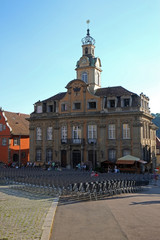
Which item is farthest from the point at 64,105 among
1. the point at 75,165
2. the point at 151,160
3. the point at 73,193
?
the point at 73,193

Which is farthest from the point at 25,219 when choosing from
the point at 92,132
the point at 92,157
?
the point at 92,132

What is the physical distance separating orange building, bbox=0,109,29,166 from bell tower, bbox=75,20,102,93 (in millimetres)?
16280

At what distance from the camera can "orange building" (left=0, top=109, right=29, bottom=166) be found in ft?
170

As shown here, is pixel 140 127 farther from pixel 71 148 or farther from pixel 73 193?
pixel 73 193

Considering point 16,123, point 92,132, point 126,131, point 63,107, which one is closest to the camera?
point 126,131

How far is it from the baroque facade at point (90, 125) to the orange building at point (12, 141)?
5.97 meters

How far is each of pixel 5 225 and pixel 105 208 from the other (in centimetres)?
513

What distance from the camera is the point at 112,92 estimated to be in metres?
45.9

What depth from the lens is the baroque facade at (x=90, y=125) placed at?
41.5m

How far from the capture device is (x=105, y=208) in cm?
1269

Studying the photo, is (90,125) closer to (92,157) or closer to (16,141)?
(92,157)

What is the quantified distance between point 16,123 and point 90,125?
63.6 feet

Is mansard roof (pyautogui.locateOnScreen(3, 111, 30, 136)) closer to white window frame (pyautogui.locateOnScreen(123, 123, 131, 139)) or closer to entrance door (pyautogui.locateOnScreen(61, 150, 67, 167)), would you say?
entrance door (pyautogui.locateOnScreen(61, 150, 67, 167))

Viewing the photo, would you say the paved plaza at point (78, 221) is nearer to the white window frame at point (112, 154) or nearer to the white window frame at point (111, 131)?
the white window frame at point (112, 154)
